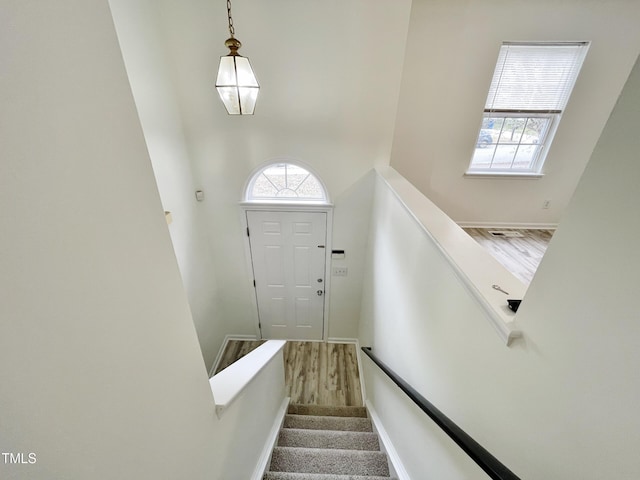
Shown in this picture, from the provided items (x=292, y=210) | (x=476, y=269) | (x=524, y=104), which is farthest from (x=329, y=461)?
(x=524, y=104)

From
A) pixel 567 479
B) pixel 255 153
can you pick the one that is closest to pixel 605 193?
pixel 567 479

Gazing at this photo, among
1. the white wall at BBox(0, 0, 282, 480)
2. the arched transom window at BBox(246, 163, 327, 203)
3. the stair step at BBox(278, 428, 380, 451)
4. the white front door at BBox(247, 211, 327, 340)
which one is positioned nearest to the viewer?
the white wall at BBox(0, 0, 282, 480)

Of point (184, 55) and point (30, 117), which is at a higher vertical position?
point (184, 55)

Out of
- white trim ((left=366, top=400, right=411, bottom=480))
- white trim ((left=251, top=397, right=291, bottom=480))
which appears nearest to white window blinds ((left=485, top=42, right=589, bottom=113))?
white trim ((left=366, top=400, right=411, bottom=480))

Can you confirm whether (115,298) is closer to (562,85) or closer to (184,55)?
(184,55)

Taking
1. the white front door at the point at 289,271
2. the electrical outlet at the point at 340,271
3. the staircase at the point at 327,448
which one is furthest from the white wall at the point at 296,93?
the staircase at the point at 327,448

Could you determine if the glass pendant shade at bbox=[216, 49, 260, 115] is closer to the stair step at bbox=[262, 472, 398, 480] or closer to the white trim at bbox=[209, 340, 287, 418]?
the white trim at bbox=[209, 340, 287, 418]

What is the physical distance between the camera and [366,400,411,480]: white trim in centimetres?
178

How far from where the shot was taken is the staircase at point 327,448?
1.97 m

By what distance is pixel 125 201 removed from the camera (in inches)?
25.1

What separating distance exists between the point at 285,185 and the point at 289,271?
121 centimetres

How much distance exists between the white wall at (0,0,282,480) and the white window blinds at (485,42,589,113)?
4.26 meters

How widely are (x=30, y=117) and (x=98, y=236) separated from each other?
23 centimetres

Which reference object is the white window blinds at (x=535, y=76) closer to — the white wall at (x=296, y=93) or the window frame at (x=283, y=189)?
the white wall at (x=296, y=93)
